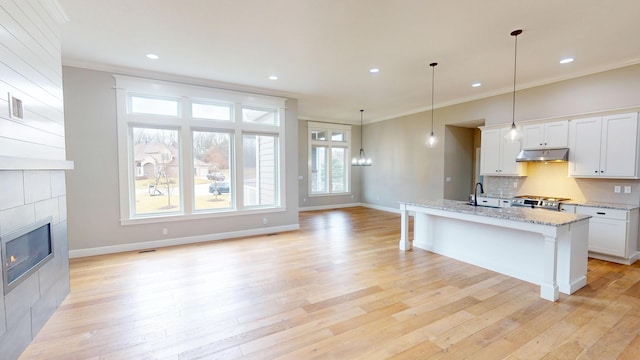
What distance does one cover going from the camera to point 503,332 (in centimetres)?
245

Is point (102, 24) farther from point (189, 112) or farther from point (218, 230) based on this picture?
point (218, 230)

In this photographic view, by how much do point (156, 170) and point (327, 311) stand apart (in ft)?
13.4

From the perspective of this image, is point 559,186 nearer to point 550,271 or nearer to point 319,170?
point 550,271

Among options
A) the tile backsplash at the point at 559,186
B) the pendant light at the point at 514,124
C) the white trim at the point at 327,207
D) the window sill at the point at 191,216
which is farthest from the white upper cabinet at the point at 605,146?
the white trim at the point at 327,207

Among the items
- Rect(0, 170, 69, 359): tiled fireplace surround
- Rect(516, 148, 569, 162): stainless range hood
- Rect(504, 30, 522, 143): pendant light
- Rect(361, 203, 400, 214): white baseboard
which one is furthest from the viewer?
Rect(361, 203, 400, 214): white baseboard

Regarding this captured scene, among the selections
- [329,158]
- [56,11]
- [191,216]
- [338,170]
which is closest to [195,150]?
[191,216]

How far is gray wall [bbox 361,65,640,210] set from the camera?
175 inches

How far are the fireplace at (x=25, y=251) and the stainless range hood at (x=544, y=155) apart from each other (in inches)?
276

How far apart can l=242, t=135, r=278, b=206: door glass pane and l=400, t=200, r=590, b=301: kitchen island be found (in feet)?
9.67

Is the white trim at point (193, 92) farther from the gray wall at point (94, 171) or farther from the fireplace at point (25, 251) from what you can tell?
the fireplace at point (25, 251)

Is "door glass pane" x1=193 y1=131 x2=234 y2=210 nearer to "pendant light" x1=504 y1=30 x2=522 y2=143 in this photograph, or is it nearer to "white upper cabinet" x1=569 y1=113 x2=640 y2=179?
"pendant light" x1=504 y1=30 x2=522 y2=143

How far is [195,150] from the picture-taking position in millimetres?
5395

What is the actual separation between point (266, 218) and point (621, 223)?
5967 millimetres

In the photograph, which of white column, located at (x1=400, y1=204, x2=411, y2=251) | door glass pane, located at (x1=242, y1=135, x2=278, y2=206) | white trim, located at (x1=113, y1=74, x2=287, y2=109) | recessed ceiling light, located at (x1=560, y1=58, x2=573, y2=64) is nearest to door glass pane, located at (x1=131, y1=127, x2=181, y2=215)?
white trim, located at (x1=113, y1=74, x2=287, y2=109)
